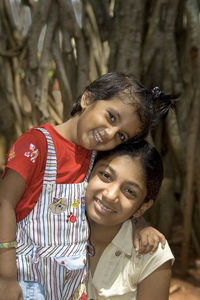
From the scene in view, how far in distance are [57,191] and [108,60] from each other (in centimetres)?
133

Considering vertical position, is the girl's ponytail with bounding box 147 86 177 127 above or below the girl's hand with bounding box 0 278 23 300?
above

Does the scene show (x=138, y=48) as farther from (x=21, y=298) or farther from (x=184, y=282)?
(x=21, y=298)

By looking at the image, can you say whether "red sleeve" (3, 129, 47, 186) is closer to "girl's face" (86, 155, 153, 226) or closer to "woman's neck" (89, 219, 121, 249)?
"girl's face" (86, 155, 153, 226)

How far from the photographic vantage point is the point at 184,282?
2.02 meters

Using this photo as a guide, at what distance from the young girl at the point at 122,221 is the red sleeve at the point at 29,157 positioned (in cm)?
20

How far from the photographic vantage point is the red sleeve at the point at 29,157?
3.58 ft

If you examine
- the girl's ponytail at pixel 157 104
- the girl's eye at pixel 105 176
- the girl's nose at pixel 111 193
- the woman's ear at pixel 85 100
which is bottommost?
the girl's nose at pixel 111 193

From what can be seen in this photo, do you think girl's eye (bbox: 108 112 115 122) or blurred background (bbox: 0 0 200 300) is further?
blurred background (bbox: 0 0 200 300)

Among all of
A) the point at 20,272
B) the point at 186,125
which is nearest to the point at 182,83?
the point at 186,125

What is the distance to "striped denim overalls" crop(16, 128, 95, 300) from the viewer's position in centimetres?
115

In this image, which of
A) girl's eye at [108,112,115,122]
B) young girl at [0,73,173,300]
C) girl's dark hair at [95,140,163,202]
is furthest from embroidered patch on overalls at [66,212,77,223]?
girl's eye at [108,112,115,122]

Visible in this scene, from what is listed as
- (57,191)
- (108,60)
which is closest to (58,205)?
(57,191)

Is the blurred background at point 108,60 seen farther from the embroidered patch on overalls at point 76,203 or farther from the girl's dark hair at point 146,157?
the embroidered patch on overalls at point 76,203

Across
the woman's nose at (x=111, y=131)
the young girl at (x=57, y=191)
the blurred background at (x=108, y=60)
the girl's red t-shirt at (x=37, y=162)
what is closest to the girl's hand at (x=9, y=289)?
the young girl at (x=57, y=191)
